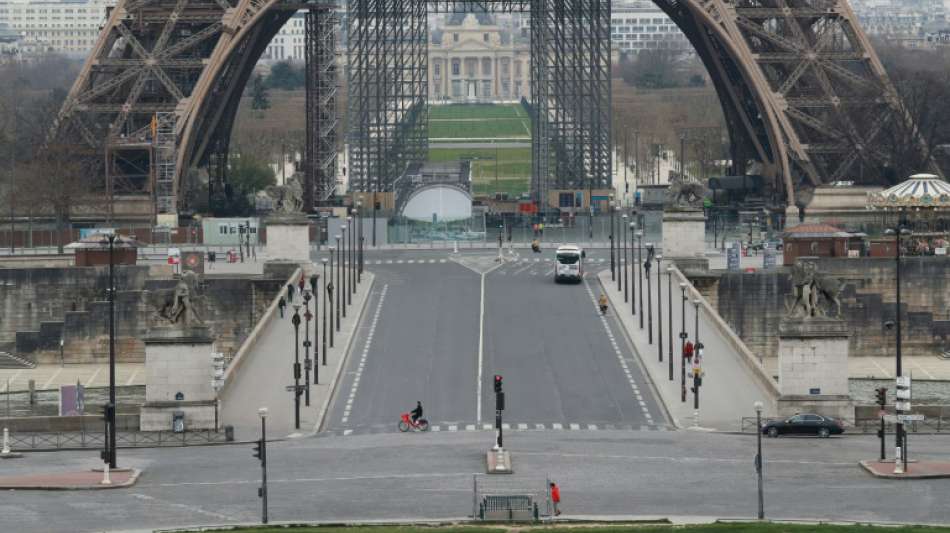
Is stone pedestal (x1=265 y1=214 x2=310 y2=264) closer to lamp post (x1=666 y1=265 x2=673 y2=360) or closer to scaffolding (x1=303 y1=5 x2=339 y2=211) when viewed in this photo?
lamp post (x1=666 y1=265 x2=673 y2=360)

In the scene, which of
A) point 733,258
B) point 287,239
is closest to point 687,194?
point 733,258

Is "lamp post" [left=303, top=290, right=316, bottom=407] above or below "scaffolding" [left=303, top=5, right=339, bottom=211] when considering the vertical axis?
below

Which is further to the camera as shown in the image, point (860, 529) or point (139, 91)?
point (139, 91)

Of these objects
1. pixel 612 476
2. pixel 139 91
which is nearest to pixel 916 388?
pixel 612 476

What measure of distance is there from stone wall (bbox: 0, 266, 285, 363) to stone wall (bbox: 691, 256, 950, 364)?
2128cm

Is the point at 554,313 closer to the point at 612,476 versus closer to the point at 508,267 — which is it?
the point at 508,267

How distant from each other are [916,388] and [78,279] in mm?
43307

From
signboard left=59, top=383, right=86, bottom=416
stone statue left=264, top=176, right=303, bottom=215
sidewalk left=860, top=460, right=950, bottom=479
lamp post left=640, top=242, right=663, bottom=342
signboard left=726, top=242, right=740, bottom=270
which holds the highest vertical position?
stone statue left=264, top=176, right=303, bottom=215

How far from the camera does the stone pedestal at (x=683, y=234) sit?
124 meters

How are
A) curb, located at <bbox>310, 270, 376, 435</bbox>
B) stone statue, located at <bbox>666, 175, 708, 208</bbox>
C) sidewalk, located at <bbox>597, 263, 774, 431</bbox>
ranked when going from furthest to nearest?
stone statue, located at <bbox>666, 175, 708, 208</bbox>, sidewalk, located at <bbox>597, 263, 774, 431</bbox>, curb, located at <bbox>310, 270, 376, 435</bbox>

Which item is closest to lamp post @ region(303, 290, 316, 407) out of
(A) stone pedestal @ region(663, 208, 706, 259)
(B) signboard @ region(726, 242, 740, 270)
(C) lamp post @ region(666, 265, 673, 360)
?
(C) lamp post @ region(666, 265, 673, 360)

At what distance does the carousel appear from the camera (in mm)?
132750

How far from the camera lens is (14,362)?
11588 cm

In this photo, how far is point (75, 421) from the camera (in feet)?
286
